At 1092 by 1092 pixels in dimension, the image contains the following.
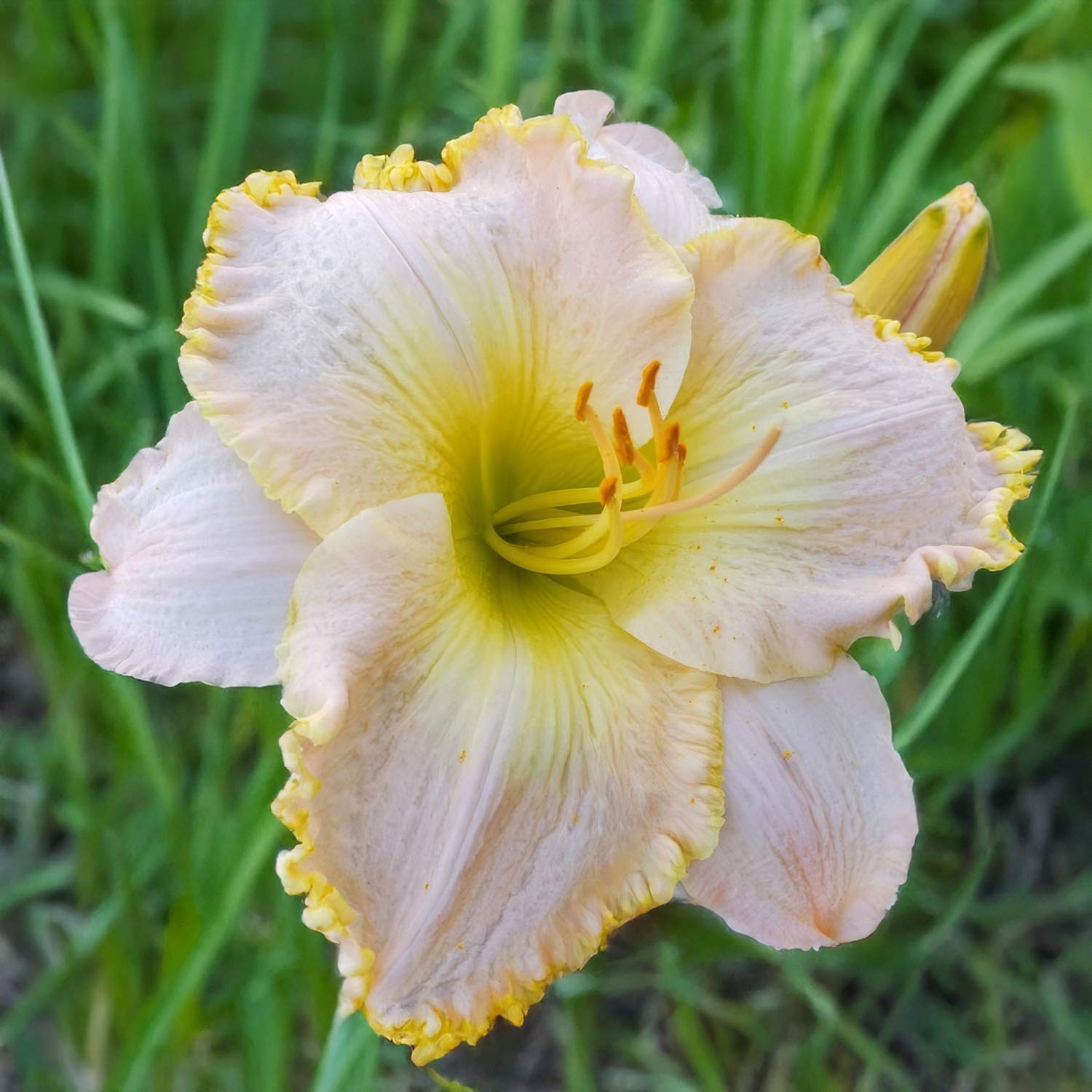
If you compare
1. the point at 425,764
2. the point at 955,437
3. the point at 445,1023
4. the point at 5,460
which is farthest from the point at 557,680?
the point at 5,460

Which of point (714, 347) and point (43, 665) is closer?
point (714, 347)

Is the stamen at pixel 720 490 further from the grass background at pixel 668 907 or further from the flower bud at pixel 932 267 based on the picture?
the grass background at pixel 668 907

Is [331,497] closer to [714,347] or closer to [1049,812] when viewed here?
[714,347]

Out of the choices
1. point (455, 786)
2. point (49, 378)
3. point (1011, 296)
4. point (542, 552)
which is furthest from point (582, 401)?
point (1011, 296)

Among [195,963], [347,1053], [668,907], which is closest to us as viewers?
[347,1053]

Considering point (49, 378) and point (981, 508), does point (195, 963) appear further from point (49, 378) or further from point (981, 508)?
point (981, 508)

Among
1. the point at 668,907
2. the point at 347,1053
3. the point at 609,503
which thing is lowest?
the point at 668,907

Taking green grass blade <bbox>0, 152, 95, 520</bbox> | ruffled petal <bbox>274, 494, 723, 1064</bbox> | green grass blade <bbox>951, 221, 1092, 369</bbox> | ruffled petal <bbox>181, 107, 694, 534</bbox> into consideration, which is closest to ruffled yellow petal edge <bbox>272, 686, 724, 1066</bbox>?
ruffled petal <bbox>274, 494, 723, 1064</bbox>

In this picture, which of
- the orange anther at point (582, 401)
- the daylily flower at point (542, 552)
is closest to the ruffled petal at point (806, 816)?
the daylily flower at point (542, 552)
